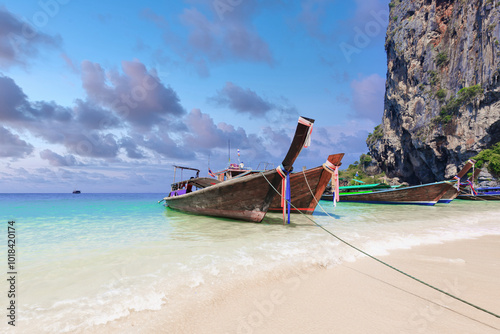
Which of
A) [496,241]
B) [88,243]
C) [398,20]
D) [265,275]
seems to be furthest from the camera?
[398,20]

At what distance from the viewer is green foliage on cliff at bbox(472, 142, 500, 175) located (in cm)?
2748

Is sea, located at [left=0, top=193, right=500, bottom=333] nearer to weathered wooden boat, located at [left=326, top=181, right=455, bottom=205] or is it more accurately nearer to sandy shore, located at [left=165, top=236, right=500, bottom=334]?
sandy shore, located at [left=165, top=236, right=500, bottom=334]

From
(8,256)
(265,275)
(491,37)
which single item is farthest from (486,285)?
(491,37)

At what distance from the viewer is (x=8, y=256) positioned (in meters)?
5.11

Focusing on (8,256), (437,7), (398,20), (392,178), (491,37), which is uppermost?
(398,20)

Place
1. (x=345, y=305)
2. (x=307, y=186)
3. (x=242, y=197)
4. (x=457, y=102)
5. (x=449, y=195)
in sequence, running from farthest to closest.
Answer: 1. (x=457, y=102)
2. (x=449, y=195)
3. (x=307, y=186)
4. (x=242, y=197)
5. (x=345, y=305)

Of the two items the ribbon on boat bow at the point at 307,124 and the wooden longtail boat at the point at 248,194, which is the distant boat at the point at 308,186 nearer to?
the wooden longtail boat at the point at 248,194

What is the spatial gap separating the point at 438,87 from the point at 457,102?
7.15 metres

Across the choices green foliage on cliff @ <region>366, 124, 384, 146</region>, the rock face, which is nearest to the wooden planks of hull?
the rock face

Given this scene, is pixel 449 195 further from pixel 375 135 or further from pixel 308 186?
pixel 375 135

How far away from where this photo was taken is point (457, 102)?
3412cm

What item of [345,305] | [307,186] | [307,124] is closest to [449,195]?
[307,186]

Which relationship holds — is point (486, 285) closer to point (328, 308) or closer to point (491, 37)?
point (328, 308)

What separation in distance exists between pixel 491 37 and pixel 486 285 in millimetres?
43609
